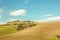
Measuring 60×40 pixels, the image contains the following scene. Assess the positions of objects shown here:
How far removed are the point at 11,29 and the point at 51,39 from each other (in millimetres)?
9804

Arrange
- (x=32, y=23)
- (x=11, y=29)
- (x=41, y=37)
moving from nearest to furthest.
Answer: (x=41, y=37) < (x=11, y=29) < (x=32, y=23)

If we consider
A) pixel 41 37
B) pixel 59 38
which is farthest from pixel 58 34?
pixel 41 37

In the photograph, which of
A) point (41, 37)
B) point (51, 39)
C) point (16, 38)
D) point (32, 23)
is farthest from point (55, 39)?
point (32, 23)

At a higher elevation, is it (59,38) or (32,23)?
(32,23)

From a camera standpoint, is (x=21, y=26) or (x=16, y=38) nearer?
(x=16, y=38)

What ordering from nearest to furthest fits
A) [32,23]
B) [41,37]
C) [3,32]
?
[41,37] → [3,32] → [32,23]

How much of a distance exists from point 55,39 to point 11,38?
15.0ft

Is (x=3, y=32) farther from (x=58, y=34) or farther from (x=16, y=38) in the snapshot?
(x=58, y=34)

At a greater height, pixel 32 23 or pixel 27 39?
pixel 32 23

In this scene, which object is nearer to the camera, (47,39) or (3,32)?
(47,39)

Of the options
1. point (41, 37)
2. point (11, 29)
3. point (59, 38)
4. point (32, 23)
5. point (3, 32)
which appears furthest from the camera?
point (32, 23)

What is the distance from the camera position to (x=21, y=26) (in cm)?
2438

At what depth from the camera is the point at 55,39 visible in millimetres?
15391

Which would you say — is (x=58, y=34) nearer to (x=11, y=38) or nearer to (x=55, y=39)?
(x=55, y=39)
